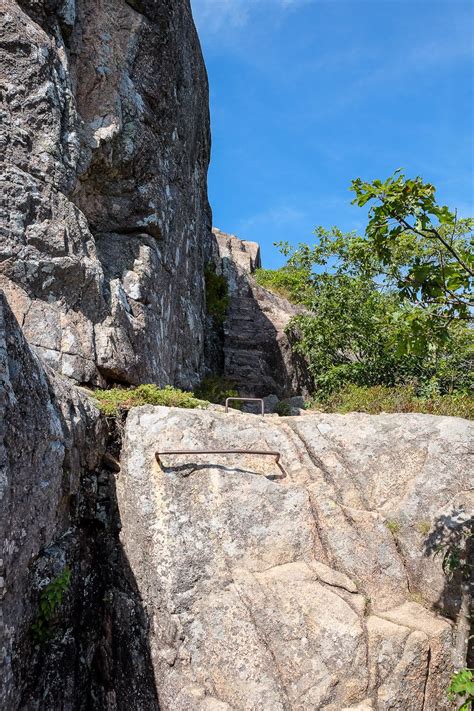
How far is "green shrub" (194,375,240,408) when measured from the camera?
14.1 meters

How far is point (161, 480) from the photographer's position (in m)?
7.11

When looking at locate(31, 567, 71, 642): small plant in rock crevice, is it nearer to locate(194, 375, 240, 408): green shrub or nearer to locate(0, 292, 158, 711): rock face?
locate(0, 292, 158, 711): rock face

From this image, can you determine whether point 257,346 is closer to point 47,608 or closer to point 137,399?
point 137,399

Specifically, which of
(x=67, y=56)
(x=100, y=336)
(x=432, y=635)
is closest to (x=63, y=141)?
(x=67, y=56)

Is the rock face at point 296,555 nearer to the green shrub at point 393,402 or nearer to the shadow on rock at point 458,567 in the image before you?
the shadow on rock at point 458,567

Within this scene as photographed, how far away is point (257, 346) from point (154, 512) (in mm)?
11291

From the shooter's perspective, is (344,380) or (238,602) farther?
(344,380)

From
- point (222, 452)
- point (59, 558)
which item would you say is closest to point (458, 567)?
point (222, 452)

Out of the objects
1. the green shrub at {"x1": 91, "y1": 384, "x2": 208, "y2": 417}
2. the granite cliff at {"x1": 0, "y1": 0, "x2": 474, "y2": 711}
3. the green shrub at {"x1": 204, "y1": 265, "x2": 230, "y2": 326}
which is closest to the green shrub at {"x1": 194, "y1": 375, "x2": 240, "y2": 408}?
the green shrub at {"x1": 204, "y1": 265, "x2": 230, "y2": 326}

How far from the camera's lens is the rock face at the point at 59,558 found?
454cm

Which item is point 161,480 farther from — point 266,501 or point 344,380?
point 344,380

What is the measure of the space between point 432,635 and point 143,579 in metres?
3.17

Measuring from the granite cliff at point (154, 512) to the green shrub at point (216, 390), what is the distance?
3224 millimetres

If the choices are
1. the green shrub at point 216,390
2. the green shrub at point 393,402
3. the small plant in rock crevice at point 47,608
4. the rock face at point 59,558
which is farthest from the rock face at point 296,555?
the green shrub at point 216,390
